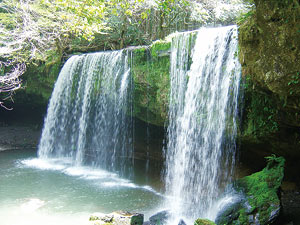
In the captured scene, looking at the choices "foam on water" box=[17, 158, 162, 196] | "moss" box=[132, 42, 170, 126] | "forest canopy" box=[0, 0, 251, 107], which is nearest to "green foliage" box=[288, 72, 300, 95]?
"moss" box=[132, 42, 170, 126]

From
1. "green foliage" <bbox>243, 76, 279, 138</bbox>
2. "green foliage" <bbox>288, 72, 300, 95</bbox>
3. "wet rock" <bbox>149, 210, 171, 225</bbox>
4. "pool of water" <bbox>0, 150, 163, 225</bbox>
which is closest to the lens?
"green foliage" <bbox>288, 72, 300, 95</bbox>

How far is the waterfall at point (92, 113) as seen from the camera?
30.6 feet

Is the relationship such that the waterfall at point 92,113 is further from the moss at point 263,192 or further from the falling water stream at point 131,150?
the moss at point 263,192

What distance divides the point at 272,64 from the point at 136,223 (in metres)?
3.66

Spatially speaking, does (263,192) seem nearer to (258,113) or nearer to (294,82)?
(258,113)

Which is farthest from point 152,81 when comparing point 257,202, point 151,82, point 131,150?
point 257,202

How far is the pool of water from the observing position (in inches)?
228

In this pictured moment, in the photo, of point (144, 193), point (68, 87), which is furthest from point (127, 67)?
point (144, 193)

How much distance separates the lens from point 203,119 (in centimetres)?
630

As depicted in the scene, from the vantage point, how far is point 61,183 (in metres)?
8.01

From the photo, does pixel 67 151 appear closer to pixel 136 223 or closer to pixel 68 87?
pixel 68 87

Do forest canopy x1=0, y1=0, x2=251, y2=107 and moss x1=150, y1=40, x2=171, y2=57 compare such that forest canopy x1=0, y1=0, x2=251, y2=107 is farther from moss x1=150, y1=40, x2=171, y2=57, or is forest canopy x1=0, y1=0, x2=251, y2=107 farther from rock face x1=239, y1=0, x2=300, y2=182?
rock face x1=239, y1=0, x2=300, y2=182

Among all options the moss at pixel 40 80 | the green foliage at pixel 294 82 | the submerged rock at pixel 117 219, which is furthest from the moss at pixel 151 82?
the moss at pixel 40 80

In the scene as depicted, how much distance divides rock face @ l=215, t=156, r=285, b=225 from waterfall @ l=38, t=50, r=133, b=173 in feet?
17.8
